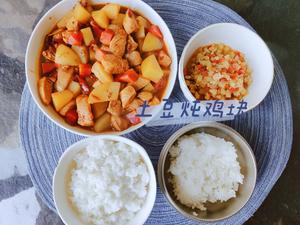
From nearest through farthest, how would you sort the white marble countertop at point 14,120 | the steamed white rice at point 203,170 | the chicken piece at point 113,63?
the chicken piece at point 113,63, the steamed white rice at point 203,170, the white marble countertop at point 14,120

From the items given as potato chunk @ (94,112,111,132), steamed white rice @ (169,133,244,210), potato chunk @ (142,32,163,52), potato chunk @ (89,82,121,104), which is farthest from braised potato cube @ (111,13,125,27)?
steamed white rice @ (169,133,244,210)

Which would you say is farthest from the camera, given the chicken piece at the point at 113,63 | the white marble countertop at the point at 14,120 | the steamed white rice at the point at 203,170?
the white marble countertop at the point at 14,120

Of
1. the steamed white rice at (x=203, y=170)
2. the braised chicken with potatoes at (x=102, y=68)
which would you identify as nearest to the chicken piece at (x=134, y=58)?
the braised chicken with potatoes at (x=102, y=68)

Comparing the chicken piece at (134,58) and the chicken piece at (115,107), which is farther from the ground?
the chicken piece at (134,58)

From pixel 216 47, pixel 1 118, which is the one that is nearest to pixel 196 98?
pixel 216 47

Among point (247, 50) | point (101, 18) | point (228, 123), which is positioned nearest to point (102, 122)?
point (101, 18)

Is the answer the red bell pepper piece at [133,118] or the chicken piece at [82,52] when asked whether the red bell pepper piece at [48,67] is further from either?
the red bell pepper piece at [133,118]
